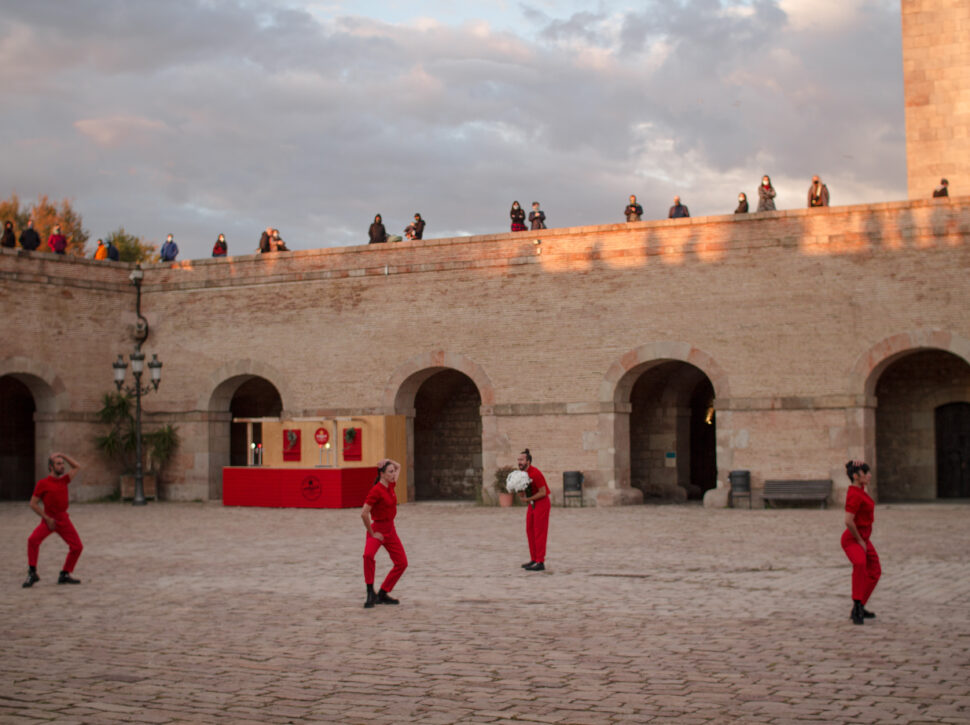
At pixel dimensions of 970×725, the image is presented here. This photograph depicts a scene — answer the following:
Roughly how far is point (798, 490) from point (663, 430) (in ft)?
16.0

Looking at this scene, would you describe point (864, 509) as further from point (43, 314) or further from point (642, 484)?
point (43, 314)

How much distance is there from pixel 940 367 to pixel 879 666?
58.1ft

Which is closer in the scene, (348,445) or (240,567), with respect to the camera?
(240,567)

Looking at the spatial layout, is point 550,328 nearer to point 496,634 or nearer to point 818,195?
point 818,195

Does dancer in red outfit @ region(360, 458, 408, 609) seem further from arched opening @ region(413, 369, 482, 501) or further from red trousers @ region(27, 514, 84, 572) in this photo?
arched opening @ region(413, 369, 482, 501)

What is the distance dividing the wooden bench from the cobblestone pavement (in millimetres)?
5193

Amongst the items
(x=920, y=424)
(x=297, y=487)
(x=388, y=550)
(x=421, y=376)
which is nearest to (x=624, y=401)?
(x=421, y=376)

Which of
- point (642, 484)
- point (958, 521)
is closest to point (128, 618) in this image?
point (958, 521)

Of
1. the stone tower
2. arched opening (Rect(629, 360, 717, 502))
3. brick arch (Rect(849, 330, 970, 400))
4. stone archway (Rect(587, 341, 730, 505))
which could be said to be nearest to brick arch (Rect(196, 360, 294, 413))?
stone archway (Rect(587, 341, 730, 505))

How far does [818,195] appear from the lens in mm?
23750

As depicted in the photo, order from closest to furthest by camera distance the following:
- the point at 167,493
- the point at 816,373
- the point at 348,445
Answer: the point at 816,373 < the point at 348,445 < the point at 167,493

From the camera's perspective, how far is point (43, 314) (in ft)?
89.9

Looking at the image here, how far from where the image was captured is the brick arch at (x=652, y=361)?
23.4 meters

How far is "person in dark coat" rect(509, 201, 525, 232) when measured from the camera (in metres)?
27.0
